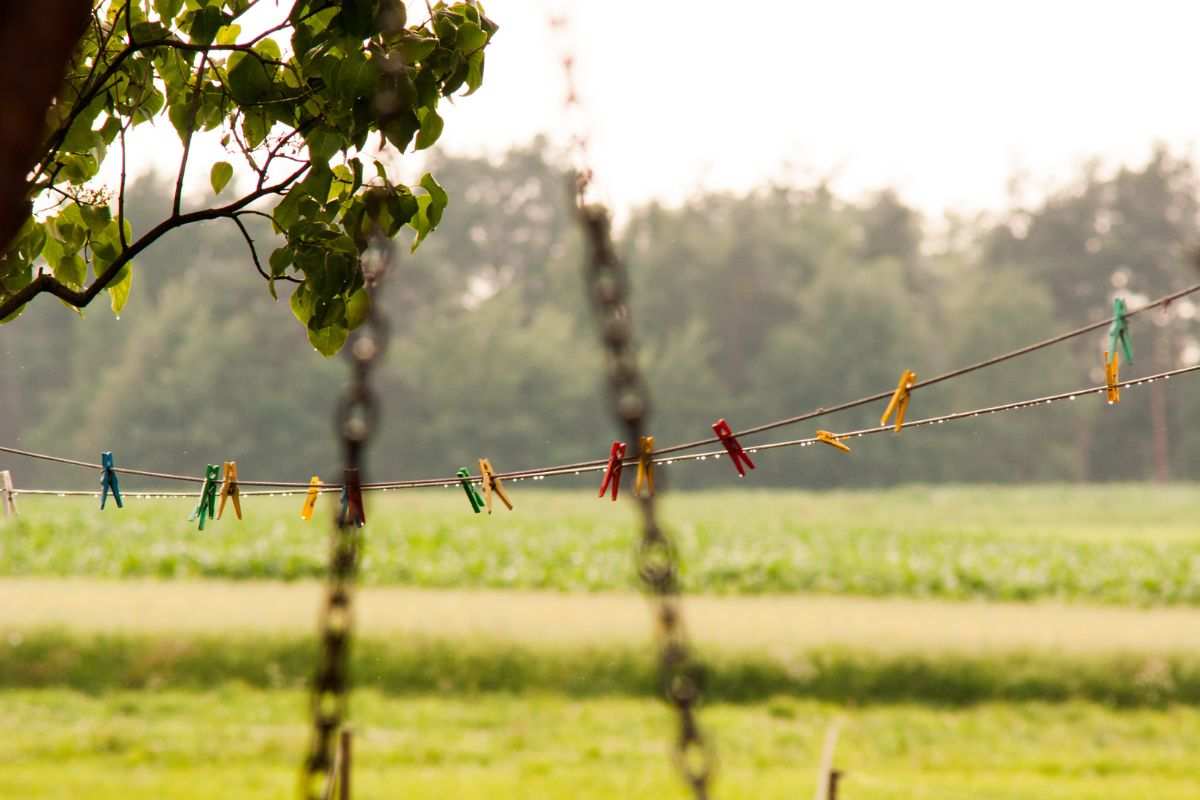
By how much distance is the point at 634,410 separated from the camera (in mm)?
2244

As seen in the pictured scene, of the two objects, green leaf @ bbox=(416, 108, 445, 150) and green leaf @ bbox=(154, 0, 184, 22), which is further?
green leaf @ bbox=(154, 0, 184, 22)

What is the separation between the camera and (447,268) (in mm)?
49938

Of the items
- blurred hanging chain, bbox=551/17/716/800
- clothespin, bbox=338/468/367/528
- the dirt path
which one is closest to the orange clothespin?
blurred hanging chain, bbox=551/17/716/800

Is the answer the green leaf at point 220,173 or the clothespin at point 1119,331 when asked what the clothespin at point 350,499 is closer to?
the green leaf at point 220,173

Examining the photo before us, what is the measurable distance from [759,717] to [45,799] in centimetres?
495

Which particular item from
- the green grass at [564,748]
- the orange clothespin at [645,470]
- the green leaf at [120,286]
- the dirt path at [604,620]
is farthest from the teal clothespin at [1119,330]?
the dirt path at [604,620]

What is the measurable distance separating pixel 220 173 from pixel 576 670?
7.86 meters

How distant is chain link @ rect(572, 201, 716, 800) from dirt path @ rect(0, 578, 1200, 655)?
28.2 ft

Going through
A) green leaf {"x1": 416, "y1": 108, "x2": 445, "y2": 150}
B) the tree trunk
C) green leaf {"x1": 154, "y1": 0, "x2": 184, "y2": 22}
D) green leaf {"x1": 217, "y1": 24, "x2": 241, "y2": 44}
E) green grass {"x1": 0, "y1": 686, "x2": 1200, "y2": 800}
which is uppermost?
green leaf {"x1": 154, "y1": 0, "x2": 184, "y2": 22}

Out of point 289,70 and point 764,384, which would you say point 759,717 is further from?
point 764,384

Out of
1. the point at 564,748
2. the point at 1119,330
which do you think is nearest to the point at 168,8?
the point at 1119,330

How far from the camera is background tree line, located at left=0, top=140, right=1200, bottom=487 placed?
46375 mm

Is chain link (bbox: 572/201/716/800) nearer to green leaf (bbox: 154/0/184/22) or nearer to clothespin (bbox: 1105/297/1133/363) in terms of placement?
clothespin (bbox: 1105/297/1133/363)

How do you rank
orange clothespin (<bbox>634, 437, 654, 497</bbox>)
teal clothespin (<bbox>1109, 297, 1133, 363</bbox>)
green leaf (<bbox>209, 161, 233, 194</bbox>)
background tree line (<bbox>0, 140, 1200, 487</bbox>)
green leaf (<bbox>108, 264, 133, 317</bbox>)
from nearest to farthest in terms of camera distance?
1. orange clothespin (<bbox>634, 437, 654, 497</bbox>)
2. teal clothespin (<bbox>1109, 297, 1133, 363</bbox>)
3. green leaf (<bbox>209, 161, 233, 194</bbox>)
4. green leaf (<bbox>108, 264, 133, 317</bbox>)
5. background tree line (<bbox>0, 140, 1200, 487</bbox>)
